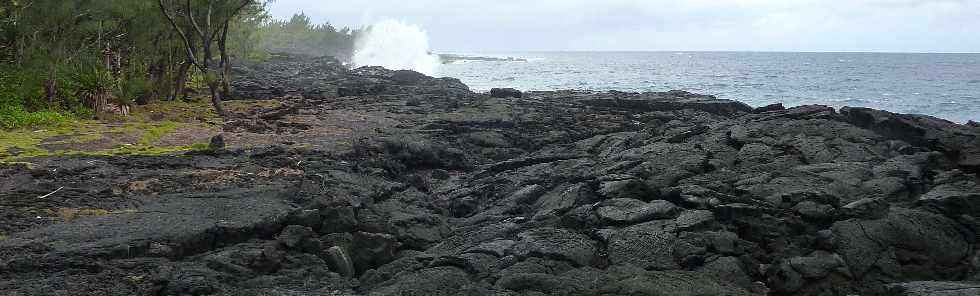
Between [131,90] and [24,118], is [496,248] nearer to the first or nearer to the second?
[24,118]

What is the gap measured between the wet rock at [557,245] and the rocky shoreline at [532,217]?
4 centimetres

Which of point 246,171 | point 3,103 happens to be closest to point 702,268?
point 246,171

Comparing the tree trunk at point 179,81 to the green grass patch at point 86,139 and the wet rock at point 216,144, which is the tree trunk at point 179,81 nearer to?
the green grass patch at point 86,139

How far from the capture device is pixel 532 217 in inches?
563

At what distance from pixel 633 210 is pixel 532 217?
2.20m

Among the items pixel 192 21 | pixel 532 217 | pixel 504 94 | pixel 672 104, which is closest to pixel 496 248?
pixel 532 217

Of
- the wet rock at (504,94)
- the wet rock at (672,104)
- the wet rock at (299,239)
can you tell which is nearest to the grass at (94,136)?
the wet rock at (299,239)

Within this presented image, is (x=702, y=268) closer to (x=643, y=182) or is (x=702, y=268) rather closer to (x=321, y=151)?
(x=643, y=182)

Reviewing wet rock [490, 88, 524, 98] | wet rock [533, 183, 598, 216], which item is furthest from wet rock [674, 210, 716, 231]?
wet rock [490, 88, 524, 98]

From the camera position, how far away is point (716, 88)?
8388cm

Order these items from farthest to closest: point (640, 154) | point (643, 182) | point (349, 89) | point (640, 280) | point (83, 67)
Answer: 1. point (349, 89)
2. point (83, 67)
3. point (640, 154)
4. point (643, 182)
5. point (640, 280)

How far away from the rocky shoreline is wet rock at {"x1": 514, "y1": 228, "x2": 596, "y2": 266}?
4 centimetres

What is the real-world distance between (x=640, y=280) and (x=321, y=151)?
1288 cm

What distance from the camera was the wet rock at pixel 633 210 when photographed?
12.8 meters
